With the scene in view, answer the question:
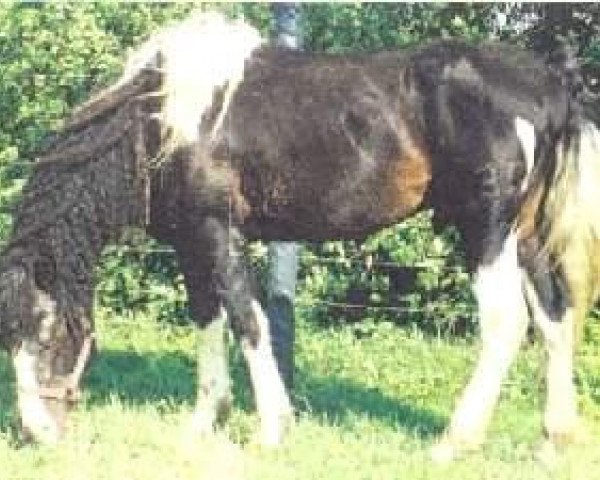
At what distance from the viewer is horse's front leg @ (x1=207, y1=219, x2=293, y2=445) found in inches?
289

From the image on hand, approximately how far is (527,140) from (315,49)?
14.0 ft

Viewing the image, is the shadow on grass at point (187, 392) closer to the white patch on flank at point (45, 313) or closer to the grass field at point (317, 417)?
the grass field at point (317, 417)

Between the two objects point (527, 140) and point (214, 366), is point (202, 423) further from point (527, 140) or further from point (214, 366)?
point (527, 140)

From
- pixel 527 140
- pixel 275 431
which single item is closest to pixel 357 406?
pixel 275 431

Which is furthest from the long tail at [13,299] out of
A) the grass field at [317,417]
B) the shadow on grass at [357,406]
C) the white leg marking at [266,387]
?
the shadow on grass at [357,406]

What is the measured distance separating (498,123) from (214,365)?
6.84ft

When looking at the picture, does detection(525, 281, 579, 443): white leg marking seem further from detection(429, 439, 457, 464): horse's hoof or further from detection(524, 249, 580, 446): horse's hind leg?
detection(429, 439, 457, 464): horse's hoof

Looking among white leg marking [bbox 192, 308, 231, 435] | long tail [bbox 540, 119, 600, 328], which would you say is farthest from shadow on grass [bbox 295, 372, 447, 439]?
long tail [bbox 540, 119, 600, 328]

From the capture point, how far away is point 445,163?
7281 millimetres

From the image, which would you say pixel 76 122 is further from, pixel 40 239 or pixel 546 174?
pixel 546 174

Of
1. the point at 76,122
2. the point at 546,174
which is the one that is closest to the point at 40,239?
the point at 76,122

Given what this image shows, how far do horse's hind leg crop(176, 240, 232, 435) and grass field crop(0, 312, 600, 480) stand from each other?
162 mm

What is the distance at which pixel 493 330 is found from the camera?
23.1 feet

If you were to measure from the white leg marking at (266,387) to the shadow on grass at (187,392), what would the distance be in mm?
463
